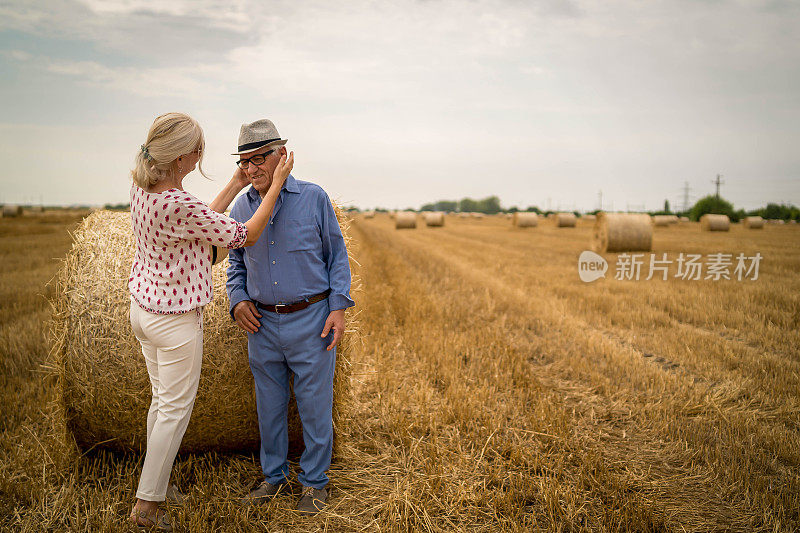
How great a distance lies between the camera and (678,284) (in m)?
11.3

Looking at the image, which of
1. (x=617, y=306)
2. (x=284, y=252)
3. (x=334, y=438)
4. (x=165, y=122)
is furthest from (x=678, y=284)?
(x=165, y=122)

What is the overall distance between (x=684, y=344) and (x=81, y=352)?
7.01 m

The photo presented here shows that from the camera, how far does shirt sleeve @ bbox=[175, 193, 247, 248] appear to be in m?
2.83

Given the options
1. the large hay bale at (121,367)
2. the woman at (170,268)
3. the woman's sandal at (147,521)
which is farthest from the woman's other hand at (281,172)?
the woman's sandal at (147,521)

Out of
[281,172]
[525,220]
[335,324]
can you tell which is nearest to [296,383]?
[335,324]

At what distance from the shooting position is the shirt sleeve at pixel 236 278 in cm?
347

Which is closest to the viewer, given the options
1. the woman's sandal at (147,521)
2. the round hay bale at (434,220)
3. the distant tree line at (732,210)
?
the woman's sandal at (147,521)

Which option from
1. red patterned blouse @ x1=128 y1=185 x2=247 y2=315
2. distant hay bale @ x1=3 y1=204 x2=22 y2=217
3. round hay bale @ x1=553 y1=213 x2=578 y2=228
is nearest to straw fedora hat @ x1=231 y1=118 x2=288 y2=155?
red patterned blouse @ x1=128 y1=185 x2=247 y2=315

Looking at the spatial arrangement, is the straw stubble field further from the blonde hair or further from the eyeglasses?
the blonde hair

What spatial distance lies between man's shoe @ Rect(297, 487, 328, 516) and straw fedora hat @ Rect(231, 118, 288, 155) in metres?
2.33

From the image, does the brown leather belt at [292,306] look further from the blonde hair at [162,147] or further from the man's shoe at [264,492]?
the man's shoe at [264,492]

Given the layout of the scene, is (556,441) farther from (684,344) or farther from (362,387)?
(684,344)

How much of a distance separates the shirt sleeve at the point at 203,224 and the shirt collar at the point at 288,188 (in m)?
0.52

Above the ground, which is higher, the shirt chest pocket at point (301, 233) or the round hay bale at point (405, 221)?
the round hay bale at point (405, 221)
